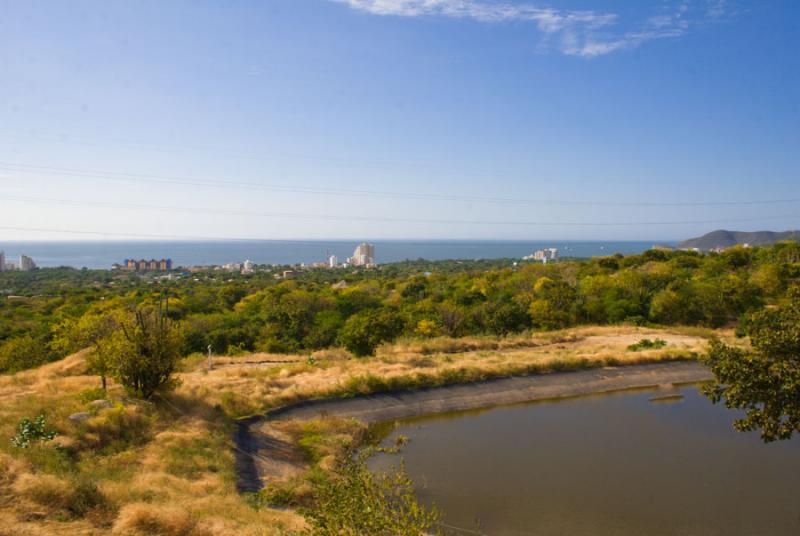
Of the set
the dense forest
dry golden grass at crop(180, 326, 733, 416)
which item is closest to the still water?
dry golden grass at crop(180, 326, 733, 416)

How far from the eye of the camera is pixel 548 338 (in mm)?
31469

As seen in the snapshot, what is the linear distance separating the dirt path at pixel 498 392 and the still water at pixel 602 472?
0.91 m

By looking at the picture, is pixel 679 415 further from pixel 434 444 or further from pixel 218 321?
pixel 218 321

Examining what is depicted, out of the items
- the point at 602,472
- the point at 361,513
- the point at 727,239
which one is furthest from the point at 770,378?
the point at 727,239

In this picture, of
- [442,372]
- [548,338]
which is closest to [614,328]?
[548,338]

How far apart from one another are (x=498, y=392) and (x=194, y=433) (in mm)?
12862

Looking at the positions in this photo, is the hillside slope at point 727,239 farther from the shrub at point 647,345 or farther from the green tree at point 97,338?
the green tree at point 97,338

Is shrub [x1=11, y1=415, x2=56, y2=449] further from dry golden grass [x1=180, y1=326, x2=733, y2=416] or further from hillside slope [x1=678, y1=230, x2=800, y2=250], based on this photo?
hillside slope [x1=678, y1=230, x2=800, y2=250]

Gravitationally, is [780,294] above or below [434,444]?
above

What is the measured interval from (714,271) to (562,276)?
1584 cm

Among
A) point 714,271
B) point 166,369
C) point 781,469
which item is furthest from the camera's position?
point 714,271

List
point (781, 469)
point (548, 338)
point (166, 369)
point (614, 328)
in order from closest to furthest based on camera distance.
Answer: point (781, 469)
point (166, 369)
point (548, 338)
point (614, 328)

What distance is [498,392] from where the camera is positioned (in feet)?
70.9

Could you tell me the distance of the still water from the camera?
11180 millimetres
